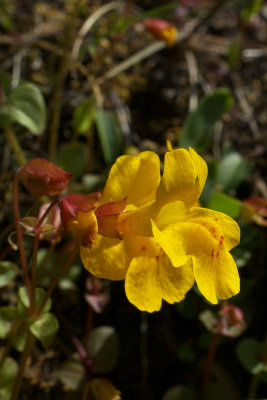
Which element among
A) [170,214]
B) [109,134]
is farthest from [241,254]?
[170,214]

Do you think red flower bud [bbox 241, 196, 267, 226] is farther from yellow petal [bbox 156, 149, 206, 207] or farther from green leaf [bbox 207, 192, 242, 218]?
yellow petal [bbox 156, 149, 206, 207]

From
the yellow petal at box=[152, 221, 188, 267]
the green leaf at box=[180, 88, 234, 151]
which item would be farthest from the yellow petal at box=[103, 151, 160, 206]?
the green leaf at box=[180, 88, 234, 151]

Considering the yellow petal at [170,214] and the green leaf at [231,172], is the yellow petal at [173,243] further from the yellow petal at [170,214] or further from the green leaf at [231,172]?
the green leaf at [231,172]

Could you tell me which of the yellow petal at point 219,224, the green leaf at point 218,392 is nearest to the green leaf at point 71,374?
the green leaf at point 218,392

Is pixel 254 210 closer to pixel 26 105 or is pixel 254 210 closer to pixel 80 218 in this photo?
pixel 80 218

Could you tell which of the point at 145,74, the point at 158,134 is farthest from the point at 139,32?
the point at 158,134
